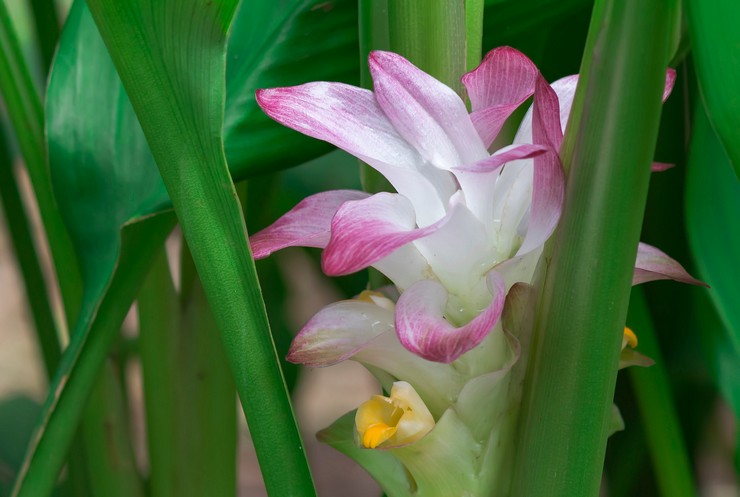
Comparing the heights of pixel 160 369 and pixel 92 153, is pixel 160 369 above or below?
below

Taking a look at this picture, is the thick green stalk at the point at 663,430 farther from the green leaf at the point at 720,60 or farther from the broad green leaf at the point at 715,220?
the green leaf at the point at 720,60

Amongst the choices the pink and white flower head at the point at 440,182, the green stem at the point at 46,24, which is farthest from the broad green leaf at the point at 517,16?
the green stem at the point at 46,24

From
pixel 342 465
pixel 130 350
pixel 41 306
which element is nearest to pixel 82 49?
pixel 41 306

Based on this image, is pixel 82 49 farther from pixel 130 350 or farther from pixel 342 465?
pixel 342 465

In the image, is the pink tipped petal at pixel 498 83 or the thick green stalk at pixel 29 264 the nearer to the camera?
the pink tipped petal at pixel 498 83

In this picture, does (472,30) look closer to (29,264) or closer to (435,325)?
(435,325)

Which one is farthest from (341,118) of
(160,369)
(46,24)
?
(46,24)
